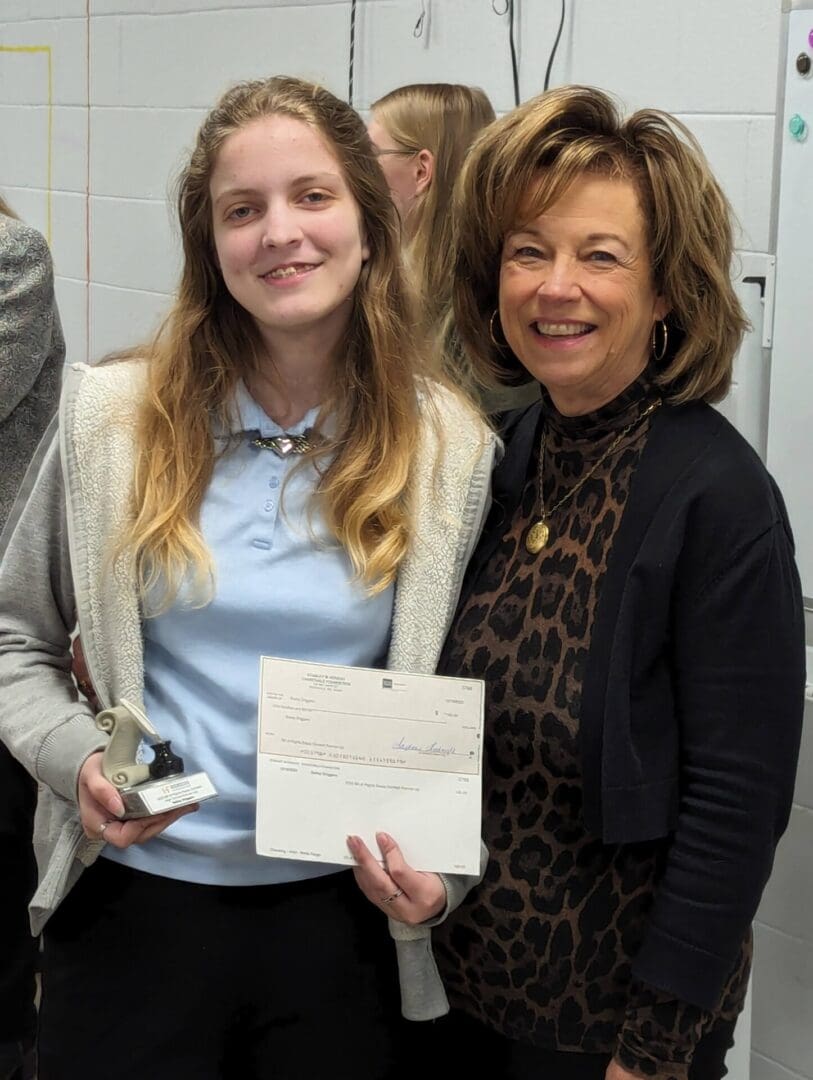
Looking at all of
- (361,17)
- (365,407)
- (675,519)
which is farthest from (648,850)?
(361,17)

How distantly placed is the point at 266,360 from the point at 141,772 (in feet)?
1.60

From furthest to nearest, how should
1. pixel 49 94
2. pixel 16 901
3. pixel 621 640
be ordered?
pixel 49 94 < pixel 16 901 < pixel 621 640

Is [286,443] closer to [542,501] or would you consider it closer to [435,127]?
[542,501]

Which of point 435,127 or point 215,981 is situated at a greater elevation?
point 435,127

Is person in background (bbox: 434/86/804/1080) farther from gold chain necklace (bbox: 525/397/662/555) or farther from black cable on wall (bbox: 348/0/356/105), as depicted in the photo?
black cable on wall (bbox: 348/0/356/105)

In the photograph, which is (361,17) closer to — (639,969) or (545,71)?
(545,71)

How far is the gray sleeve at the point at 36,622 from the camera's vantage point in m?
1.28

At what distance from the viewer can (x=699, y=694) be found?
1.15 meters

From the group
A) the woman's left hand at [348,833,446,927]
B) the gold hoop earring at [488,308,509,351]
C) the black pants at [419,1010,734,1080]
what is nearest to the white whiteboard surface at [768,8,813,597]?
the gold hoop earring at [488,308,509,351]

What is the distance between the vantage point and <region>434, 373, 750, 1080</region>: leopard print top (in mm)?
1194

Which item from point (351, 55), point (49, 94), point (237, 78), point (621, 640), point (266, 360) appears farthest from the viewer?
point (49, 94)

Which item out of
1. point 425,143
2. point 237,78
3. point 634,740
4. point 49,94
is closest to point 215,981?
point 634,740

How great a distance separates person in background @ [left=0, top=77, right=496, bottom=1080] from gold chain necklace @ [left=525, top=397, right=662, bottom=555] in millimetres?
67

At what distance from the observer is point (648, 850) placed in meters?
1.21
